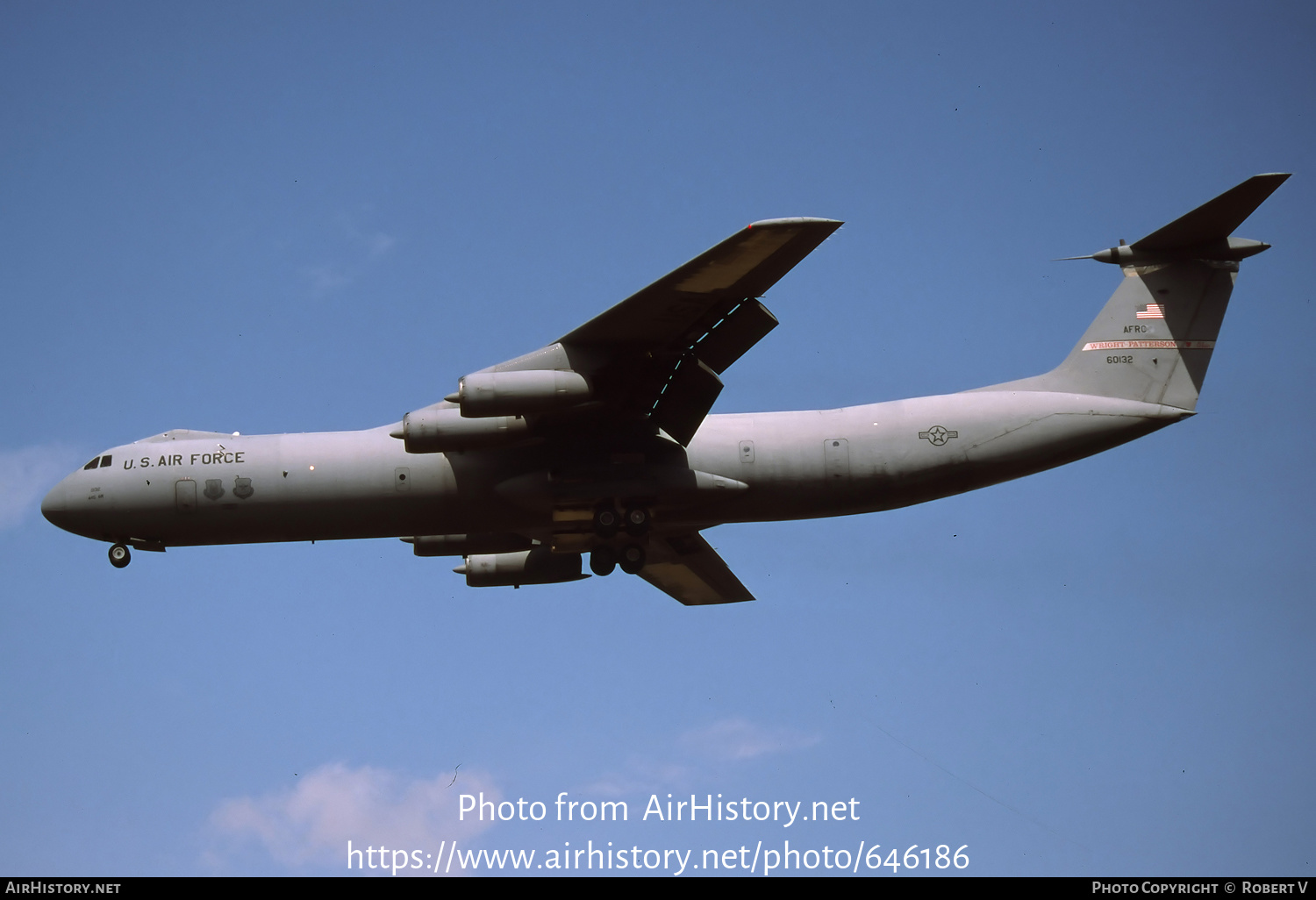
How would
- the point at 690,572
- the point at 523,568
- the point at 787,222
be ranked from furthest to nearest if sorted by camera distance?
1. the point at 690,572
2. the point at 523,568
3. the point at 787,222

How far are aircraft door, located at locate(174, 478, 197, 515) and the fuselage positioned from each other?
17mm

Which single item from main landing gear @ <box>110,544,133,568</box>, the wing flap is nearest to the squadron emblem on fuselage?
the wing flap

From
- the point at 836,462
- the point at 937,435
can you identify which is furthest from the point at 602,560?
the point at 937,435

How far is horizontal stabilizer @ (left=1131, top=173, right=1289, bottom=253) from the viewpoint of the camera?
1557 cm

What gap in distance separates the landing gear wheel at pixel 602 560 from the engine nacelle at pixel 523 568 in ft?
6.39

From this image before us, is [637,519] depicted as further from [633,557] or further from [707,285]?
[707,285]

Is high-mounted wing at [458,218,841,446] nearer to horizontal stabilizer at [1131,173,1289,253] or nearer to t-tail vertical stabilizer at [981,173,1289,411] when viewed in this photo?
t-tail vertical stabilizer at [981,173,1289,411]

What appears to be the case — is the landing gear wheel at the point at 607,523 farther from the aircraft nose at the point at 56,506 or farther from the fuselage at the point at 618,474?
the aircraft nose at the point at 56,506

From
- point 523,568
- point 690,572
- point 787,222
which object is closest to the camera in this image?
point 787,222

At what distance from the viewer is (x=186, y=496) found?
1677cm

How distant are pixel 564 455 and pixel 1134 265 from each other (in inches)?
338

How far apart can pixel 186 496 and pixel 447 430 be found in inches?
159

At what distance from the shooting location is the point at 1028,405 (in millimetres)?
16812
